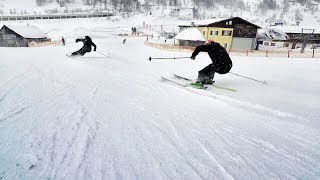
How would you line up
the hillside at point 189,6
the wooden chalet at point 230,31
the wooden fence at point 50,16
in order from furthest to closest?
the hillside at point 189,6
the wooden fence at point 50,16
the wooden chalet at point 230,31

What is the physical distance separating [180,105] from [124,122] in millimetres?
2005

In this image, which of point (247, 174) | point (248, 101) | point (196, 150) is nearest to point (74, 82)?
point (248, 101)

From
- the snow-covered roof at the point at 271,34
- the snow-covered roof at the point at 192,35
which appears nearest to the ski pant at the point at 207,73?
the snow-covered roof at the point at 192,35

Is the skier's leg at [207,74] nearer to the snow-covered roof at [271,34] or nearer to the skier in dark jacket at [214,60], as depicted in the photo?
the skier in dark jacket at [214,60]

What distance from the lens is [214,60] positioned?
9.12 m

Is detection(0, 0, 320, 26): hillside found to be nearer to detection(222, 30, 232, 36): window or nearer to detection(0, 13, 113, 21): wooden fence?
detection(0, 13, 113, 21): wooden fence

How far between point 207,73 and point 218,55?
30.3 inches

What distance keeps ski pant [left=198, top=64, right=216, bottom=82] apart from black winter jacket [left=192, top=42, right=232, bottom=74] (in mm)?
146

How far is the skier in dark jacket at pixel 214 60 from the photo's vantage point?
8.84 m

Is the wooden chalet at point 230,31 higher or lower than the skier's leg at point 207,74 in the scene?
higher

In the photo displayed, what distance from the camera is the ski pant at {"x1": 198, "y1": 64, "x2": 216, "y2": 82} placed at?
9.29 meters

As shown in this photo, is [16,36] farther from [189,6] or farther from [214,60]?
[189,6]

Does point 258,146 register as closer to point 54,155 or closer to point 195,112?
point 195,112

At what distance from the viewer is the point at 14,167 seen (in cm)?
337
